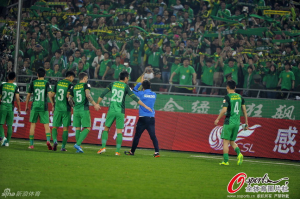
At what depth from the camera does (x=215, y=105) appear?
18422 mm

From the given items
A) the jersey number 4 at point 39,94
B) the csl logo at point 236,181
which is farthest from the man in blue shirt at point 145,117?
the csl logo at point 236,181

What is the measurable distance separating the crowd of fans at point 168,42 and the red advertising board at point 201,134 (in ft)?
15.6

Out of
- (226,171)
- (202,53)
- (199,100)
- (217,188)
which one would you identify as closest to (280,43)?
(202,53)

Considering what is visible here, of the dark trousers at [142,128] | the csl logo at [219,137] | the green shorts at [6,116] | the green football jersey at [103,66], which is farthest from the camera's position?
the green football jersey at [103,66]

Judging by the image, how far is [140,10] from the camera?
22.9 metres

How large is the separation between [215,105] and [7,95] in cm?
999

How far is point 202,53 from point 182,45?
1.13 meters

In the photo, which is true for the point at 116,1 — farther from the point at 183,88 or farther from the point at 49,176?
the point at 49,176

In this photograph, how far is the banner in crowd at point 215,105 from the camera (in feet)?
57.6

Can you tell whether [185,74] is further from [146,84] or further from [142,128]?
[142,128]

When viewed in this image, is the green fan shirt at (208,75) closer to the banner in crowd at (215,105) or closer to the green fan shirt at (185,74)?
the green fan shirt at (185,74)

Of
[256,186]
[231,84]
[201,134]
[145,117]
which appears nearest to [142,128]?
[145,117]

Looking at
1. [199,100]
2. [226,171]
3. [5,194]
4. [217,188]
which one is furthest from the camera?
[199,100]

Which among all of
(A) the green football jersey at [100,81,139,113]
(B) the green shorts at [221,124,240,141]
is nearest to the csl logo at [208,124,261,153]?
(B) the green shorts at [221,124,240,141]
